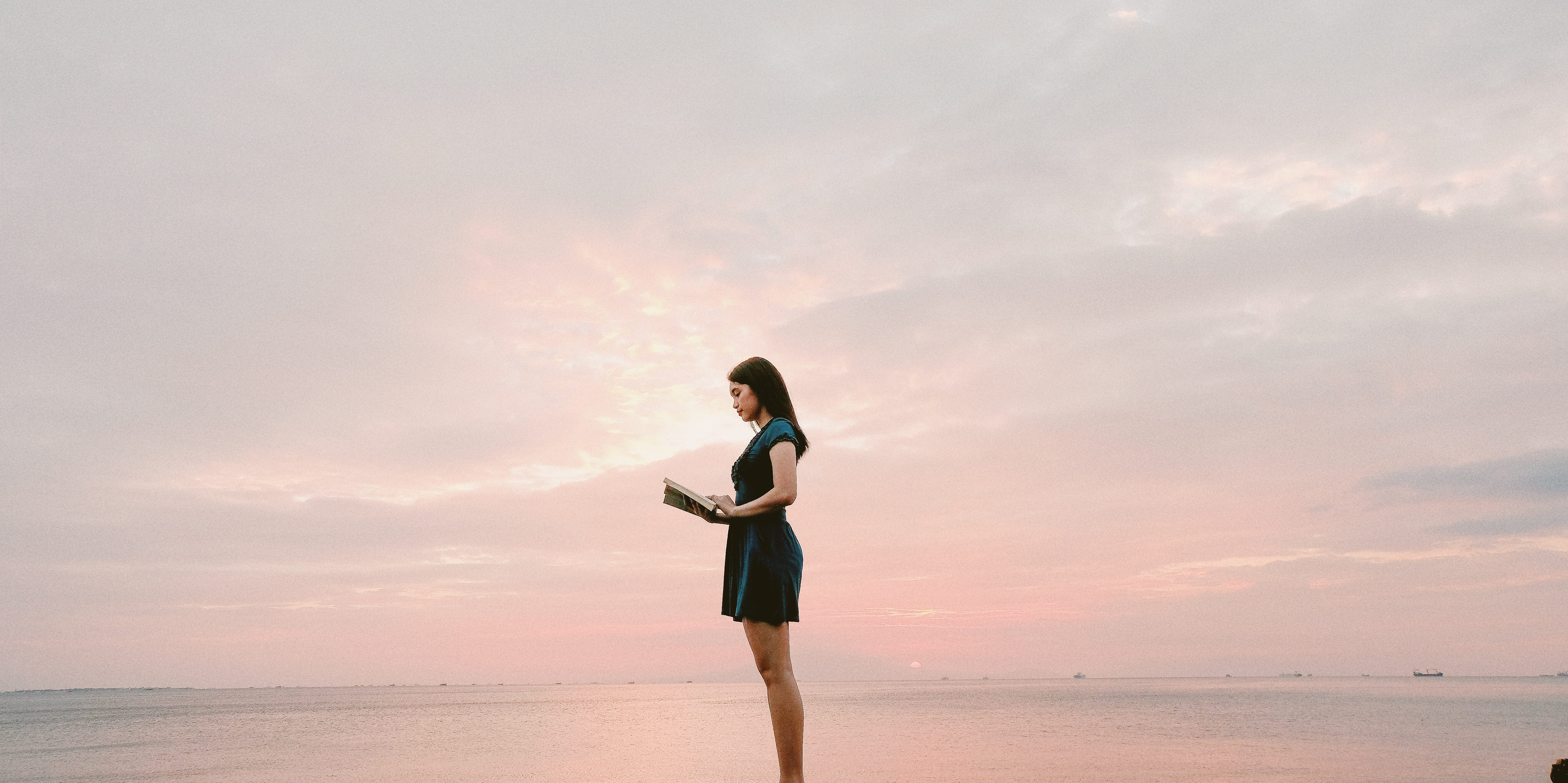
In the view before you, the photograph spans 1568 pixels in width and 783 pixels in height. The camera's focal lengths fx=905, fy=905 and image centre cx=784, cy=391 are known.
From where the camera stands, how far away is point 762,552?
3.79m

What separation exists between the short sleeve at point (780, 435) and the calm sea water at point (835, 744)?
14.6m

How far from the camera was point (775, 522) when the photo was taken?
12.7 ft

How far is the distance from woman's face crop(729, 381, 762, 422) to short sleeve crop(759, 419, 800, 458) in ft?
0.48

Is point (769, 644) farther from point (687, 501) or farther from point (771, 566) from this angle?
point (687, 501)

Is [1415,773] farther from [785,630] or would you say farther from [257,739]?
[257,739]

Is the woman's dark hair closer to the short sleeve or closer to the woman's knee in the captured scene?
the short sleeve

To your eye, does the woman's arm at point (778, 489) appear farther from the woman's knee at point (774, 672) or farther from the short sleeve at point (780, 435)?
the woman's knee at point (774, 672)

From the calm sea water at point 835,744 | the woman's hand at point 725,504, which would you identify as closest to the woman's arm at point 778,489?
the woman's hand at point 725,504

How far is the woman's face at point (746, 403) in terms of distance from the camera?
4094 millimetres

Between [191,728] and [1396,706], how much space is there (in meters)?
86.5

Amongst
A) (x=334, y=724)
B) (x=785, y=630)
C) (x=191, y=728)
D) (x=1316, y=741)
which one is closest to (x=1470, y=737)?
(x=1316, y=741)

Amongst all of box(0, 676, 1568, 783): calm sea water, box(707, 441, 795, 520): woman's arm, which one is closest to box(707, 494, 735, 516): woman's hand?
box(707, 441, 795, 520): woman's arm

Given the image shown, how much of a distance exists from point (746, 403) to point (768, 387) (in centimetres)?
13

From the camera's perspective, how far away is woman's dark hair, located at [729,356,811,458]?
4.06 metres
